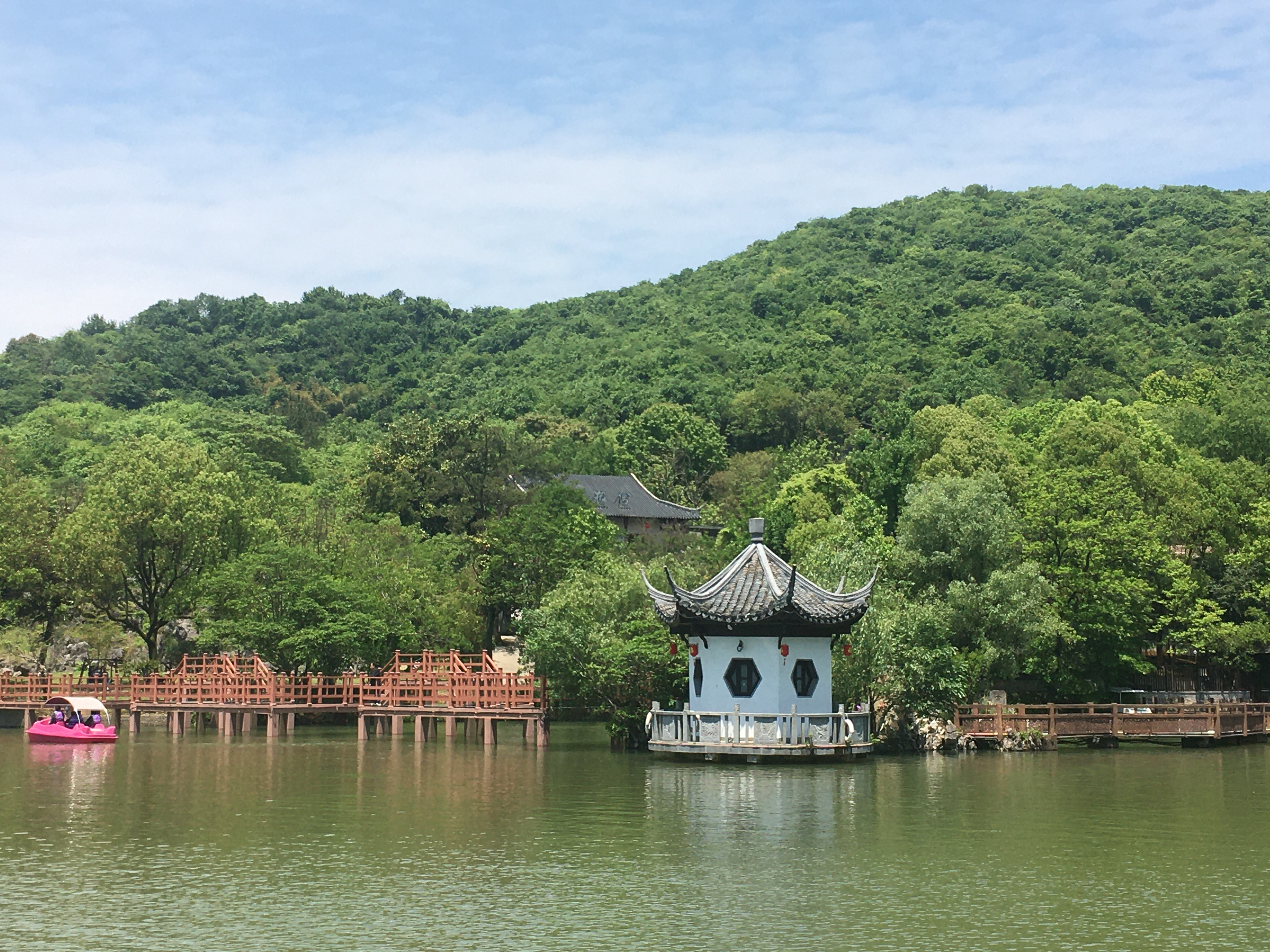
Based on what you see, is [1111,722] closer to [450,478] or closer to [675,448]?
[450,478]

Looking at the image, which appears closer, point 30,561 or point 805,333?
point 30,561

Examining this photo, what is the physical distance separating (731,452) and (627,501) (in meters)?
18.9

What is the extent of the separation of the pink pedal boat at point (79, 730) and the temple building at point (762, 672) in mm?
18747

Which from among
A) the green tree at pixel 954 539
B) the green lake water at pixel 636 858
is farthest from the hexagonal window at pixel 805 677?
the green tree at pixel 954 539

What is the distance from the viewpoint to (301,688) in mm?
47125

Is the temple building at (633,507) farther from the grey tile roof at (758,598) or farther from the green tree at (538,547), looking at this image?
the grey tile roof at (758,598)

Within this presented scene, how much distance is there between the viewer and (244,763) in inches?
1410

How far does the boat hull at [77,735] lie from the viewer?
43250 millimetres

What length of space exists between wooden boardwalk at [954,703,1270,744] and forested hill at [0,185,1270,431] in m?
40.6

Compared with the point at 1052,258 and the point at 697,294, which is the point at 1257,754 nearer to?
the point at 1052,258

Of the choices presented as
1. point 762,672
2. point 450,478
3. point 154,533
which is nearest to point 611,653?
point 762,672

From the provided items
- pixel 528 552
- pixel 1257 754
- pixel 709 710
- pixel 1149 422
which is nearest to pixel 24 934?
pixel 709 710

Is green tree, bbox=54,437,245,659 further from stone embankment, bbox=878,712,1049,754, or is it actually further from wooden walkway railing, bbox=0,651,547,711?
stone embankment, bbox=878,712,1049,754

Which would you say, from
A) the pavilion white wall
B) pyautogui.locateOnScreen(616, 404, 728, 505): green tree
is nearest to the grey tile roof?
the pavilion white wall
